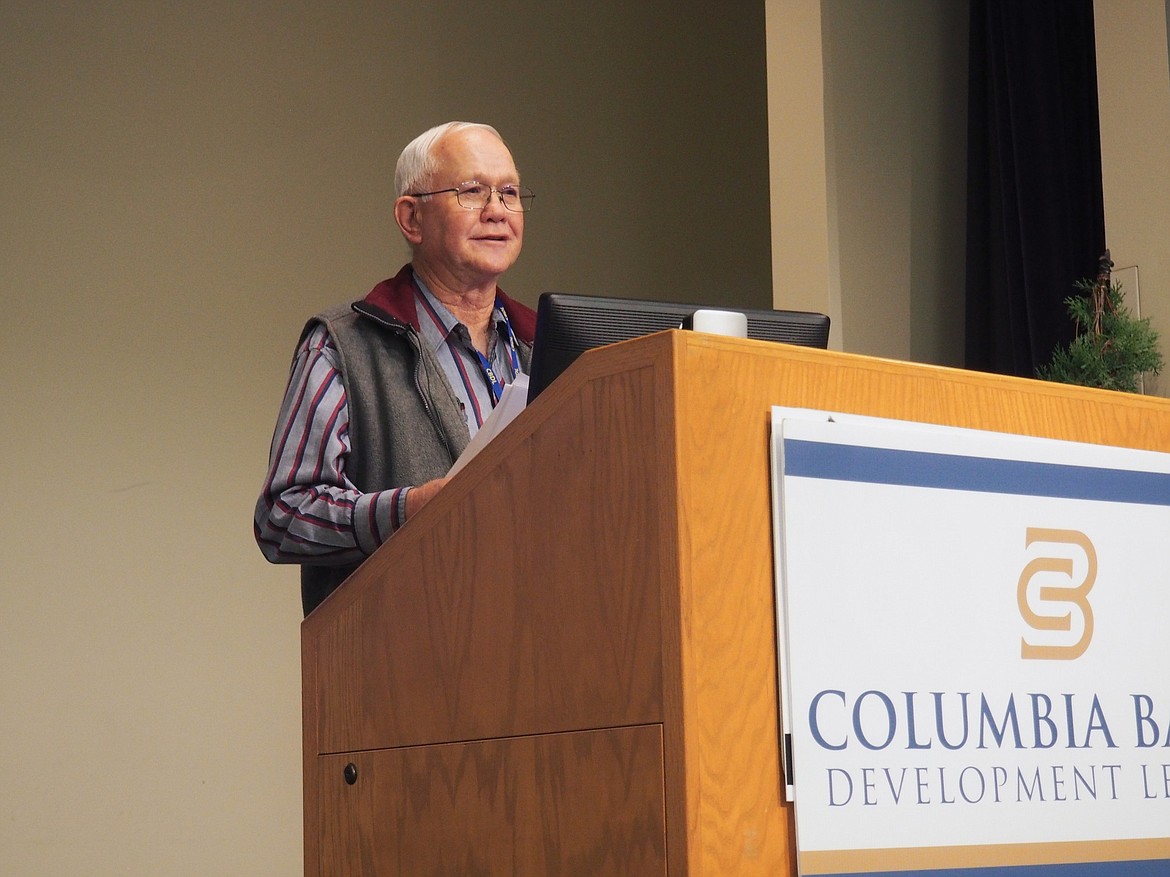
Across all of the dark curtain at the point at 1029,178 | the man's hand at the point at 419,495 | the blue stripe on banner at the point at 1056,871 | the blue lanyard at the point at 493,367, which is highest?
the dark curtain at the point at 1029,178

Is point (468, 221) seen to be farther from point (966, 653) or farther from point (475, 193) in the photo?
point (966, 653)

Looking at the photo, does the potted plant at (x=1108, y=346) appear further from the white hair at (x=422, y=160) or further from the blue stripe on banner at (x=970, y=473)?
the blue stripe on banner at (x=970, y=473)

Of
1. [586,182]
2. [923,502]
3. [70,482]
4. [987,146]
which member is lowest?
[923,502]

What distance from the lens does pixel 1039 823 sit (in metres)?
1.04

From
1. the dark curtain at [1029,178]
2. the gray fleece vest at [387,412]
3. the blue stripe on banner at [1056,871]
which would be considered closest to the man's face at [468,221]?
the gray fleece vest at [387,412]

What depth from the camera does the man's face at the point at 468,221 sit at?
79.3 inches

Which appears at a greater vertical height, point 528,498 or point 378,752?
point 528,498

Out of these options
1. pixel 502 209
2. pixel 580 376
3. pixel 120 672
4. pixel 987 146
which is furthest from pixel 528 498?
pixel 120 672

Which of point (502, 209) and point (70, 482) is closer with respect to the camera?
point (502, 209)

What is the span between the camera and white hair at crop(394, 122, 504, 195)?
80.4 inches

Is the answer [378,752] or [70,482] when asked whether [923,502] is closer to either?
[378,752]

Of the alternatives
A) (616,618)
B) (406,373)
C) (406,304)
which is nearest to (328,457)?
(406,373)

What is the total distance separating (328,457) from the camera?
1786 millimetres

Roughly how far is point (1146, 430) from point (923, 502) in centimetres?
33
